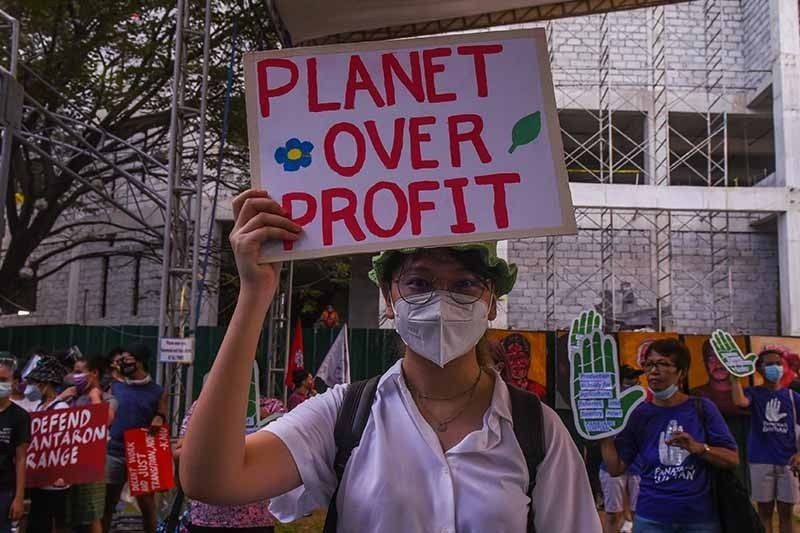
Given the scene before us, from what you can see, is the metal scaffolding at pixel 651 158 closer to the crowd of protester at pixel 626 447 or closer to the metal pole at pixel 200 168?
the crowd of protester at pixel 626 447

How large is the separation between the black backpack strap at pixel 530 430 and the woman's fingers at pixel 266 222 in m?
0.69

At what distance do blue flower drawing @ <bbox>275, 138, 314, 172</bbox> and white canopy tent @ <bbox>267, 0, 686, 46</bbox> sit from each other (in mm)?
2490

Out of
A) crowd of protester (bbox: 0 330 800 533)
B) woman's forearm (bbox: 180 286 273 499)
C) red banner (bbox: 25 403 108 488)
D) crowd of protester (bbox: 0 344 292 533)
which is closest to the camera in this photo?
woman's forearm (bbox: 180 286 273 499)

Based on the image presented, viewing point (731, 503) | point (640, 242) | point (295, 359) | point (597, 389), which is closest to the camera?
point (731, 503)

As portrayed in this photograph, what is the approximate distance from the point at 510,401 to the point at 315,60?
95 centimetres

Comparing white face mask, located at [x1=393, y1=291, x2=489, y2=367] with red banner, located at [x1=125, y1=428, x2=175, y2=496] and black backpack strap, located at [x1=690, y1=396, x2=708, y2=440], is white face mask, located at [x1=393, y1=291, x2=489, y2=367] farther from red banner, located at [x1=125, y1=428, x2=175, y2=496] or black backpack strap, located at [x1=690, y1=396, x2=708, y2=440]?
red banner, located at [x1=125, y1=428, x2=175, y2=496]

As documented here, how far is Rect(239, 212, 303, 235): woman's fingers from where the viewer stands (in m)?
1.63

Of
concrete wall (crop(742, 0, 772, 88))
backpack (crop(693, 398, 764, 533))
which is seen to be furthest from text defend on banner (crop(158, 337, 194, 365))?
concrete wall (crop(742, 0, 772, 88))

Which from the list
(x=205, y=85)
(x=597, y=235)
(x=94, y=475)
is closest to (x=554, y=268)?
(x=597, y=235)

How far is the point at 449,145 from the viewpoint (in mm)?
1811

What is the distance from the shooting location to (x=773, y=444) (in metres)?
7.33

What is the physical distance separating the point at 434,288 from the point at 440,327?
113 millimetres

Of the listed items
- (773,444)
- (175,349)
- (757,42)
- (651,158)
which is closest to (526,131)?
(773,444)

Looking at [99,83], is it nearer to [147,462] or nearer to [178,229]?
[178,229]
